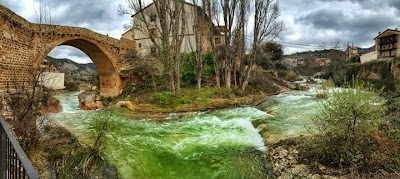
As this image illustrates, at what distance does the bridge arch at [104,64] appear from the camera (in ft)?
60.7

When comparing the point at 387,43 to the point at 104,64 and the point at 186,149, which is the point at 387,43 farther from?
the point at 186,149

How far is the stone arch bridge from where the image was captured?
1127 centimetres

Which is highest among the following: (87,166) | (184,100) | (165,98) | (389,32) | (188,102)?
(389,32)

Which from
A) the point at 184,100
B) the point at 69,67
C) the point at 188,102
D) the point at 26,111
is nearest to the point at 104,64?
the point at 184,100

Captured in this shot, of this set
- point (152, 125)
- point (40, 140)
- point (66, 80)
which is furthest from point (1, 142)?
point (66, 80)

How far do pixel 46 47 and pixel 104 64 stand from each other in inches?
260

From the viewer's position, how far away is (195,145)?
767 centimetres

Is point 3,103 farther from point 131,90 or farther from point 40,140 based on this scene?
point 131,90

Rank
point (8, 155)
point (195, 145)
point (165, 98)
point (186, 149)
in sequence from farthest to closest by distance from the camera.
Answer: point (165, 98) → point (195, 145) → point (186, 149) → point (8, 155)

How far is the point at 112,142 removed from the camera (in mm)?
7547

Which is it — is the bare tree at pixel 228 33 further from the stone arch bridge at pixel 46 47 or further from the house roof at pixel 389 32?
the house roof at pixel 389 32

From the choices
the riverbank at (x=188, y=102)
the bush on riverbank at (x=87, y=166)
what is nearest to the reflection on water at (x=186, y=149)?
the bush on riverbank at (x=87, y=166)

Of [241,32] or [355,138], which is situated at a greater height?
[241,32]

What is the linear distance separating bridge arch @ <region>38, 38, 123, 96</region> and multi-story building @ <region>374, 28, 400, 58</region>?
40.9m
